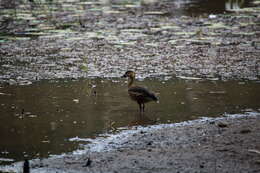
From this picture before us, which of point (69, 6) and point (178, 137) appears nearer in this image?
point (178, 137)

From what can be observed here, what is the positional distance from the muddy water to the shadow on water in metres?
5.09

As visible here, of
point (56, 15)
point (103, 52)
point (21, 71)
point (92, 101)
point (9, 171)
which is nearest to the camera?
point (9, 171)

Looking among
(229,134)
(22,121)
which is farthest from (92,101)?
(229,134)

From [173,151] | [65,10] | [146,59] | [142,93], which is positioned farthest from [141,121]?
[65,10]

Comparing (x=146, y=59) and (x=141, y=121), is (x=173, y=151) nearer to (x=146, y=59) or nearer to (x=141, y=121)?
(x=141, y=121)

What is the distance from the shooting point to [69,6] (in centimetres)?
2156

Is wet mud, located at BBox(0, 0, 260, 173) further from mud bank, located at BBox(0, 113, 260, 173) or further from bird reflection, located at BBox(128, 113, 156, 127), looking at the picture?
bird reflection, located at BBox(128, 113, 156, 127)

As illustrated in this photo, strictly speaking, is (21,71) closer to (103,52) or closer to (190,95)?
(103,52)

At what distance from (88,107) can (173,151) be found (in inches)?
115

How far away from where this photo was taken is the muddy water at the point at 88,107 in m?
8.48

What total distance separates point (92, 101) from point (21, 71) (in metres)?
2.63

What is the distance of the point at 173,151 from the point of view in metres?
7.48

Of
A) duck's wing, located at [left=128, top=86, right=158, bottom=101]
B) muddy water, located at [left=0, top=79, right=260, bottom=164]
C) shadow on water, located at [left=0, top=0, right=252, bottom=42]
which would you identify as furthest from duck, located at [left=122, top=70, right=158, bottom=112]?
shadow on water, located at [left=0, top=0, right=252, bottom=42]

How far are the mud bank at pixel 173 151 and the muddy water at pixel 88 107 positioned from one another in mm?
466
